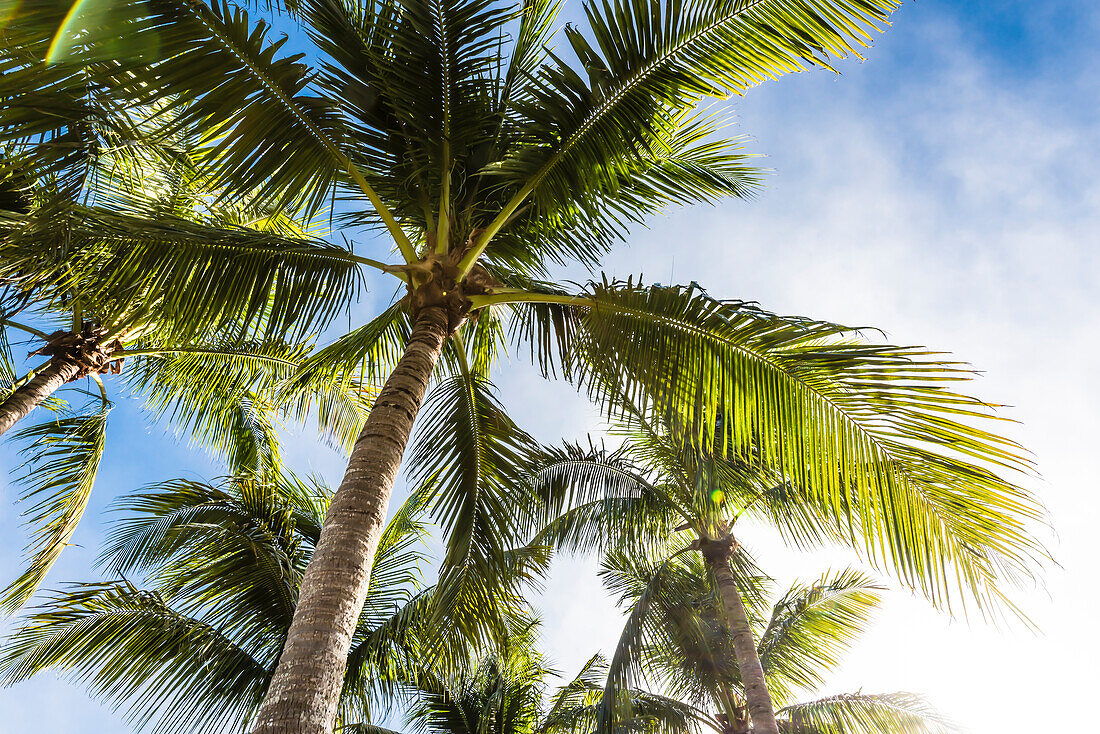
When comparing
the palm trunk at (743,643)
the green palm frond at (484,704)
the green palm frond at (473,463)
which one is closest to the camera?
the green palm frond at (473,463)

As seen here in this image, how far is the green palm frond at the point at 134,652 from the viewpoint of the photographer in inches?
247

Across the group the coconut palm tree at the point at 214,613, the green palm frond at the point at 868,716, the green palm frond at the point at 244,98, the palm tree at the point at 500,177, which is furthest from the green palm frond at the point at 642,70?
the green palm frond at the point at 868,716

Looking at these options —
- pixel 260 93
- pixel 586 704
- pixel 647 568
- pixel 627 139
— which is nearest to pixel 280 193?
pixel 260 93

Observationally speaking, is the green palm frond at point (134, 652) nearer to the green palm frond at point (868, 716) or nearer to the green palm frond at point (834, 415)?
the green palm frond at point (834, 415)

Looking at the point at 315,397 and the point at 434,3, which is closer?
the point at 434,3

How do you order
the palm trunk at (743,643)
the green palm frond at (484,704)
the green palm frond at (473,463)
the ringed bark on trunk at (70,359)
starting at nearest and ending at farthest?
the green palm frond at (473,463), the ringed bark on trunk at (70,359), the palm trunk at (743,643), the green palm frond at (484,704)

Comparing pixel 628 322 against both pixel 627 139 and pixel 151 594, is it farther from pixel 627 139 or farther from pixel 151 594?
pixel 151 594

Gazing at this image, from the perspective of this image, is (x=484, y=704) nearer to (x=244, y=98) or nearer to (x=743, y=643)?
(x=743, y=643)

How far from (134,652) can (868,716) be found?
963 cm

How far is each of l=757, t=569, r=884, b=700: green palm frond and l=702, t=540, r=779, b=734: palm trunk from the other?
6.50 ft

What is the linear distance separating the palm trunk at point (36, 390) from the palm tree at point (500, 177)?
2.80m

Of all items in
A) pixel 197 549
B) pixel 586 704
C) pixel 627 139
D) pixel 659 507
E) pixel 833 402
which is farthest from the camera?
pixel 586 704

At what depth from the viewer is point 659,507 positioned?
335 inches

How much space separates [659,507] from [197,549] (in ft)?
18.9
